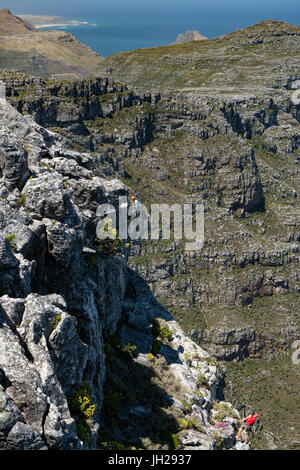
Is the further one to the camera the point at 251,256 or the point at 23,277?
the point at 251,256

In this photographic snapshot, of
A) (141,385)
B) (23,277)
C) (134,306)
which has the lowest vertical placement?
(141,385)

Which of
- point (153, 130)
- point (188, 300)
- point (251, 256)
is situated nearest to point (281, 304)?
point (251, 256)

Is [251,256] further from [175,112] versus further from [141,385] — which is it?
[141,385]

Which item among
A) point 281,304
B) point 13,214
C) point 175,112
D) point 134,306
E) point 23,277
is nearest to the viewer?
point 23,277

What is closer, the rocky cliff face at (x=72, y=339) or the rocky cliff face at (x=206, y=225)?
the rocky cliff face at (x=72, y=339)

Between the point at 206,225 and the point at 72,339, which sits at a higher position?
the point at 72,339

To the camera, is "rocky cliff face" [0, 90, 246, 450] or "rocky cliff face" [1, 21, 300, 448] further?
"rocky cliff face" [1, 21, 300, 448]

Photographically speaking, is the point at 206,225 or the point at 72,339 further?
Answer: the point at 206,225

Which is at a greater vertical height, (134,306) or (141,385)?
(134,306)
